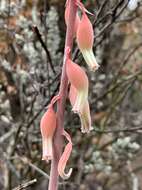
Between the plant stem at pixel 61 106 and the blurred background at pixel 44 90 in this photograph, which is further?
the blurred background at pixel 44 90

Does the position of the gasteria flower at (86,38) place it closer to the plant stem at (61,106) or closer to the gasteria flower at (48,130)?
the plant stem at (61,106)

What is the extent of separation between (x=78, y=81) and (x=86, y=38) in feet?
0.35

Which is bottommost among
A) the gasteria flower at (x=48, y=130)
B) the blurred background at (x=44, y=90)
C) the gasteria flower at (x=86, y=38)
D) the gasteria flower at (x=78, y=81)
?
the blurred background at (x=44, y=90)

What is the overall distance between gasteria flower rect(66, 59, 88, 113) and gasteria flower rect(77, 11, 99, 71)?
0.11 ft

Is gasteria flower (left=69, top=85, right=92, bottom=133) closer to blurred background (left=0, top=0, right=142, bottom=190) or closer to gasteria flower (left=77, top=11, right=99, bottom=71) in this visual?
gasteria flower (left=77, top=11, right=99, bottom=71)

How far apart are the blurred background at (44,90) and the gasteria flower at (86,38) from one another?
1064 millimetres

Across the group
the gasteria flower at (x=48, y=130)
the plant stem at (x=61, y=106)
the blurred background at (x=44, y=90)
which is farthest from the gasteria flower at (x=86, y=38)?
the blurred background at (x=44, y=90)

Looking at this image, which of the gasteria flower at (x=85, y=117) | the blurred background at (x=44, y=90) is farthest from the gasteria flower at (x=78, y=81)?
the blurred background at (x=44, y=90)

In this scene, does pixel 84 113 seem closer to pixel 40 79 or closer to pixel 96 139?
pixel 40 79

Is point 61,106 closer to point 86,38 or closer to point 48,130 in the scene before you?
point 48,130

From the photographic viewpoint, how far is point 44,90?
2352 mm

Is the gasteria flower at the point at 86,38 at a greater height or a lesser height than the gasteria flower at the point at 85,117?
greater

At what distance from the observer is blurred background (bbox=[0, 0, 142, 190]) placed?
253 centimetres

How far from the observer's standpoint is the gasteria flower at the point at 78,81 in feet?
3.66
